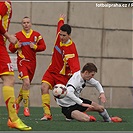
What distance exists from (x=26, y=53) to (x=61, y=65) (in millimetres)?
1335

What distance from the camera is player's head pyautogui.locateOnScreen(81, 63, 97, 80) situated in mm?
9133

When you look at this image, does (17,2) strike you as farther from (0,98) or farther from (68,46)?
(68,46)

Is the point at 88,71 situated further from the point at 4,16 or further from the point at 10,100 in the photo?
the point at 4,16

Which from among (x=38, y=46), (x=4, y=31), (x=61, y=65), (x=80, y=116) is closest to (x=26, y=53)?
(x=38, y=46)

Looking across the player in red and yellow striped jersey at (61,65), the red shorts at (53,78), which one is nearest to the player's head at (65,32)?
the player in red and yellow striped jersey at (61,65)

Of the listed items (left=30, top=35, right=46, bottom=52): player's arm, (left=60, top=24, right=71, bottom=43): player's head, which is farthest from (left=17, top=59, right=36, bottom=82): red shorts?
(left=60, top=24, right=71, bottom=43): player's head

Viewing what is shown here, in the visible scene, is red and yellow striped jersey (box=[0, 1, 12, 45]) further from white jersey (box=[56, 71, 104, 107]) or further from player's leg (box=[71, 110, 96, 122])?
player's leg (box=[71, 110, 96, 122])

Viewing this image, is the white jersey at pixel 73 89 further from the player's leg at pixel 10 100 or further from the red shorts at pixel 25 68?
the player's leg at pixel 10 100

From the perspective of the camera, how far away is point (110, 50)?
51.1ft

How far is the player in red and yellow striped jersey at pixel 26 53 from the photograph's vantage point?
11.0m

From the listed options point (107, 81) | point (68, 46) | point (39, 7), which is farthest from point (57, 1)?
point (68, 46)

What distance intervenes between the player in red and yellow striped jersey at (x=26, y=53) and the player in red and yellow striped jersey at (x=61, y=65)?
1.10m

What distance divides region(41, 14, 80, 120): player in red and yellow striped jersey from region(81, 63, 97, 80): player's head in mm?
408

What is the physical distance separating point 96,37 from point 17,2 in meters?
2.47
